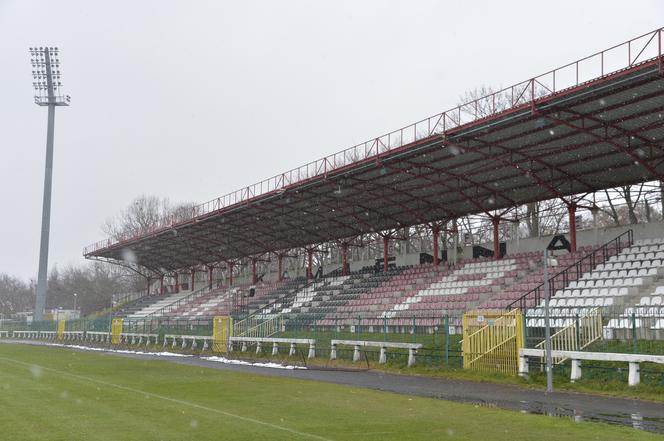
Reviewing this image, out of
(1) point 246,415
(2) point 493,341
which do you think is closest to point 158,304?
(2) point 493,341

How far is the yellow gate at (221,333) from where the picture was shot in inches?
1398

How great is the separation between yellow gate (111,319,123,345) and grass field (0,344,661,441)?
31.2 metres

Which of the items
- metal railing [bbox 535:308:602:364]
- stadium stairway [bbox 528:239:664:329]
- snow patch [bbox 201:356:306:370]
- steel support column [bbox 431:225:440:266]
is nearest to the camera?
metal railing [bbox 535:308:602:364]

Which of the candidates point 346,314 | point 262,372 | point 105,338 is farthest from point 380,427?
point 105,338

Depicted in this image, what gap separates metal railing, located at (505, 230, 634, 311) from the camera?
28.4 metres

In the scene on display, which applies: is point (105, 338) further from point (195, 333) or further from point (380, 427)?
point (380, 427)

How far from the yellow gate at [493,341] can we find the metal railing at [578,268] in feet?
17.5

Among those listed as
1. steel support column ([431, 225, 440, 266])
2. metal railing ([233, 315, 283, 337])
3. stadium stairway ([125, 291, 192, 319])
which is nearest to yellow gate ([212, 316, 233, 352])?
metal railing ([233, 315, 283, 337])

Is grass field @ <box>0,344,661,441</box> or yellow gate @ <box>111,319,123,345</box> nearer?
grass field @ <box>0,344,661,441</box>

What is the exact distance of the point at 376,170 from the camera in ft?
111

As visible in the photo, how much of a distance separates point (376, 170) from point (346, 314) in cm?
891

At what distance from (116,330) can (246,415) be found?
132 feet

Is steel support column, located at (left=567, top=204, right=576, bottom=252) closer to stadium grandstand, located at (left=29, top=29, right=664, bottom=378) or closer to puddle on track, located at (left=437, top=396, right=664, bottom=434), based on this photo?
stadium grandstand, located at (left=29, top=29, right=664, bottom=378)

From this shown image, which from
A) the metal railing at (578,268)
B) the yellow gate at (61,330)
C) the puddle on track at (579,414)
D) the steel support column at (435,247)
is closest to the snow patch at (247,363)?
the metal railing at (578,268)
